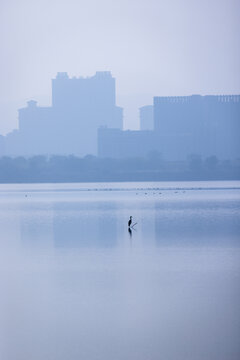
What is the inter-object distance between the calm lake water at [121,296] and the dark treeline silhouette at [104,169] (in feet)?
185

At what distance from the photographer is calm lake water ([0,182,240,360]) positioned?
5.83 metres

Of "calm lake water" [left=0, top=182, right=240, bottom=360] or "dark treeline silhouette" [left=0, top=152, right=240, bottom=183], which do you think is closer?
"calm lake water" [left=0, top=182, right=240, bottom=360]

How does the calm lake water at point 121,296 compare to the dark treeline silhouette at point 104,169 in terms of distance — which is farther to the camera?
the dark treeline silhouette at point 104,169

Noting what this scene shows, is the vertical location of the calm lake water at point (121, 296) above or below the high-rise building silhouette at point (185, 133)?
below

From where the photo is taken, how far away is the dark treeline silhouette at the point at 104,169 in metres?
70.3

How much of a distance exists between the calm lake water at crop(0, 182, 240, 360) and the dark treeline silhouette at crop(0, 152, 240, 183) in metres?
56.2

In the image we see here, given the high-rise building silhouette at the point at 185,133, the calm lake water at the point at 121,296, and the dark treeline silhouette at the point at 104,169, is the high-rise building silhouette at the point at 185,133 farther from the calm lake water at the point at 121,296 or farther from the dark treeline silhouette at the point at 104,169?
the calm lake water at the point at 121,296

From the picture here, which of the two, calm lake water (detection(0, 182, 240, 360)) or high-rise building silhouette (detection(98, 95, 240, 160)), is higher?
high-rise building silhouette (detection(98, 95, 240, 160))

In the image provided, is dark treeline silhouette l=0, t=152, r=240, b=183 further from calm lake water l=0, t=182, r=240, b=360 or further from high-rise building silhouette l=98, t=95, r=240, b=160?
calm lake water l=0, t=182, r=240, b=360

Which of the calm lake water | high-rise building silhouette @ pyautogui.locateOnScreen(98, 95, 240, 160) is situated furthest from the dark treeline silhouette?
the calm lake water

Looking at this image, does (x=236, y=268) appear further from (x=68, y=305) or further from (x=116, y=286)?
(x=68, y=305)

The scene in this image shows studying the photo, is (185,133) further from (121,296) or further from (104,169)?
(121,296)

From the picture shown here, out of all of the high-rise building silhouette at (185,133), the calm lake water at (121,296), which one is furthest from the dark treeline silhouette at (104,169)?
the calm lake water at (121,296)

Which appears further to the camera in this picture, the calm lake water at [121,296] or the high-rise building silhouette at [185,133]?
the high-rise building silhouette at [185,133]
